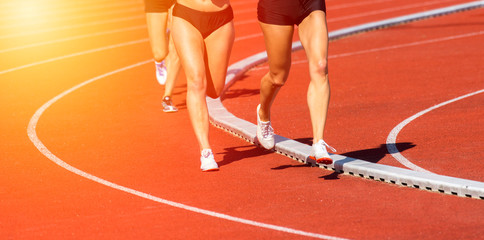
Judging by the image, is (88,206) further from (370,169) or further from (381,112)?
(381,112)

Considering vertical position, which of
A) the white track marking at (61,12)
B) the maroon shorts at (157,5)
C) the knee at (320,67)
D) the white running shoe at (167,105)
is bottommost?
the white track marking at (61,12)

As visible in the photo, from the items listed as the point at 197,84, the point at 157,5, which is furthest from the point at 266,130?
the point at 157,5

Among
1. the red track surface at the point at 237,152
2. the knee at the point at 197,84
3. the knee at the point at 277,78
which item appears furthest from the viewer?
the knee at the point at 277,78

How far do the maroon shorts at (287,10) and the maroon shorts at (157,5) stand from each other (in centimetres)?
357

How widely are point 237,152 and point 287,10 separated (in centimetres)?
193

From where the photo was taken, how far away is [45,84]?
16.1 meters

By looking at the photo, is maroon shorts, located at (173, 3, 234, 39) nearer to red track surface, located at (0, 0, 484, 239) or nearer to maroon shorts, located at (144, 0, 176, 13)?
red track surface, located at (0, 0, 484, 239)

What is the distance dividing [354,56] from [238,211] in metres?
10.4

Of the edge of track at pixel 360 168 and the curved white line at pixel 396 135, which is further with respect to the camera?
the curved white line at pixel 396 135

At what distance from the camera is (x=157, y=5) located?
1245 centimetres

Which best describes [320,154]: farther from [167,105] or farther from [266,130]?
[167,105]

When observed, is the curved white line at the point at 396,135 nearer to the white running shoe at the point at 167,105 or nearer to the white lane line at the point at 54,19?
the white running shoe at the point at 167,105

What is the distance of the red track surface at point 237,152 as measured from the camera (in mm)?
7520

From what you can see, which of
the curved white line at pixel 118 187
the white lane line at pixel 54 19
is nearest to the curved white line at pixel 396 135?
the curved white line at pixel 118 187
